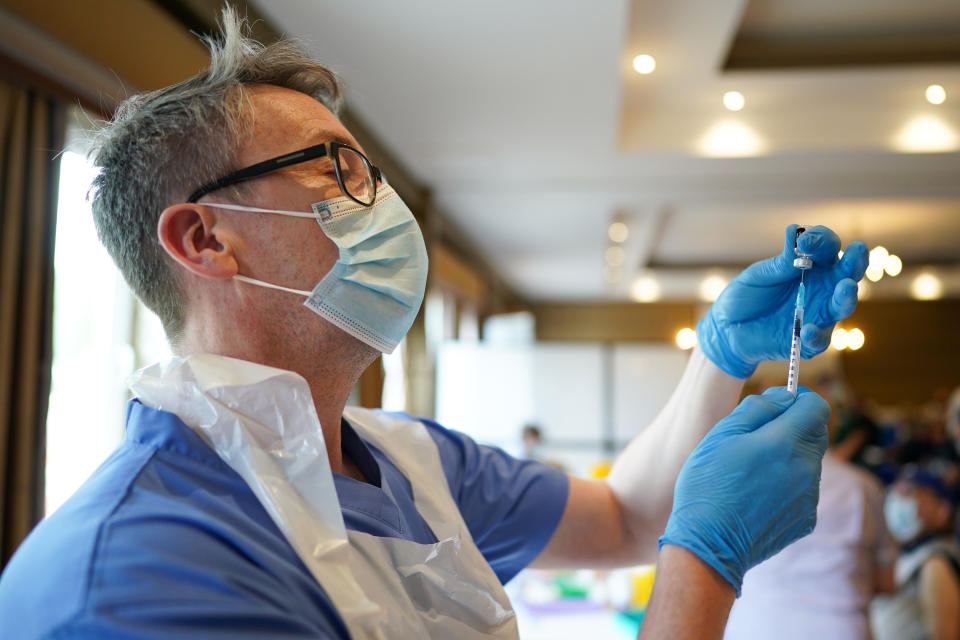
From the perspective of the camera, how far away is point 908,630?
303cm

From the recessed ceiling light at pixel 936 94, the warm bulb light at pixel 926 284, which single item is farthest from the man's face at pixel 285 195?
the warm bulb light at pixel 926 284

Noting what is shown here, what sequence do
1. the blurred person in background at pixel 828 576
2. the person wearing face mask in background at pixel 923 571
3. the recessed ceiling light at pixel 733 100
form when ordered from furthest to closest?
the recessed ceiling light at pixel 733 100, the person wearing face mask in background at pixel 923 571, the blurred person in background at pixel 828 576

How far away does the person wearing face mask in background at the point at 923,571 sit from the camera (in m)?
2.78

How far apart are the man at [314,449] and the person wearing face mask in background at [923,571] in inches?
84.9

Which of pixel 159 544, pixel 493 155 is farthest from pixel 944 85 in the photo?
pixel 159 544

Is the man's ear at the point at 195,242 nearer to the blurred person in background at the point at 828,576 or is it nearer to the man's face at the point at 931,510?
the blurred person in background at the point at 828,576

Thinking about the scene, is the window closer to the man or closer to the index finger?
the man

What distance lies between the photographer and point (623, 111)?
14.3 feet

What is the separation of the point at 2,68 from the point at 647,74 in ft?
9.18

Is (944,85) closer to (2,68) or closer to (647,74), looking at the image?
(647,74)

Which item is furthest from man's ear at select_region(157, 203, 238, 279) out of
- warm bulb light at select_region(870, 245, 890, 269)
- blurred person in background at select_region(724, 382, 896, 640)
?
blurred person in background at select_region(724, 382, 896, 640)

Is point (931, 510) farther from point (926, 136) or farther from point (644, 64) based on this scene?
point (644, 64)

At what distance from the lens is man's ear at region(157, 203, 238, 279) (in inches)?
38.9

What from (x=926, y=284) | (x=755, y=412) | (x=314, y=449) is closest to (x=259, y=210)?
(x=314, y=449)
